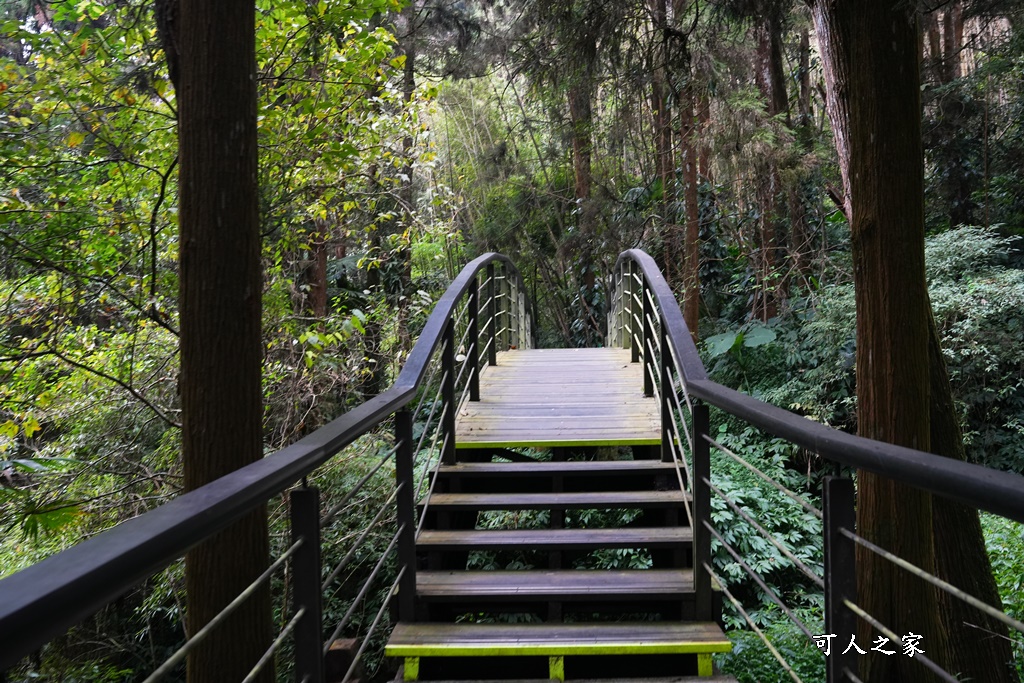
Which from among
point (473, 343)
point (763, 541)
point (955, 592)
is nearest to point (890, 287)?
point (955, 592)

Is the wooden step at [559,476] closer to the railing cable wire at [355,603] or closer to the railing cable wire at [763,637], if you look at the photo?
the railing cable wire at [763,637]

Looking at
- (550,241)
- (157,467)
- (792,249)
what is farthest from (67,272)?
(550,241)

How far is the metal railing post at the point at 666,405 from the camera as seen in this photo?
377cm

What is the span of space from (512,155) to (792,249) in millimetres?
7017

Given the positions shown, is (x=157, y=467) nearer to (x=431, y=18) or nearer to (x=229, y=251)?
(x=229, y=251)

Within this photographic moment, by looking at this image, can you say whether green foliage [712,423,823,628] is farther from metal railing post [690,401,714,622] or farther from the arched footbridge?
metal railing post [690,401,714,622]

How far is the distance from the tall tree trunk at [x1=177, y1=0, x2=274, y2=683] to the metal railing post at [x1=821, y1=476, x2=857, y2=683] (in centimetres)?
161

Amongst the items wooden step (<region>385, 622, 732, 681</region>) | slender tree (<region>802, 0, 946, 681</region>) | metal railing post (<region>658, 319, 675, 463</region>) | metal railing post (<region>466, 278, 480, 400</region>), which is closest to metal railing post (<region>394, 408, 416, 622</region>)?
wooden step (<region>385, 622, 732, 681</region>)

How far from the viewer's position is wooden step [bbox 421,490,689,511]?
11.3 feet

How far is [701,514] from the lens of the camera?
2795mm

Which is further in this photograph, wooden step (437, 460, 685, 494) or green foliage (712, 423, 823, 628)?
green foliage (712, 423, 823, 628)

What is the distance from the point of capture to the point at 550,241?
50.0ft

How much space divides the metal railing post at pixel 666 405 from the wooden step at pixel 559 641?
46.5 inches

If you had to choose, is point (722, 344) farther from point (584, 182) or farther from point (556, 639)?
point (556, 639)
